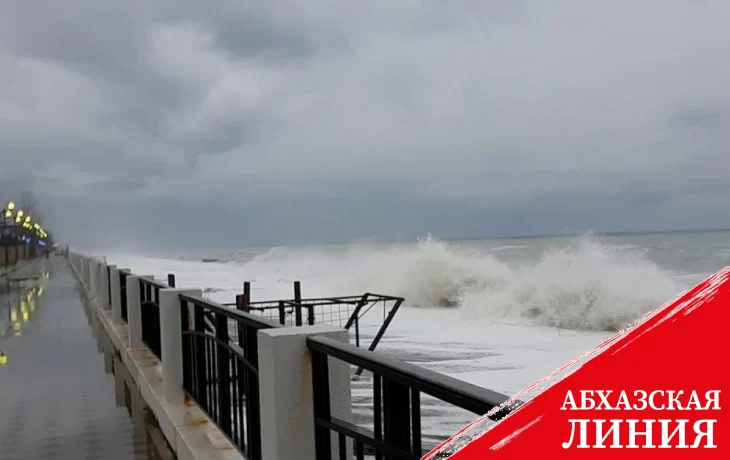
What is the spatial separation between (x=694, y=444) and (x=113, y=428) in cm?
521

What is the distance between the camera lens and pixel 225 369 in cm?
479

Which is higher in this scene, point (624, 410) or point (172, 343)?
point (624, 410)

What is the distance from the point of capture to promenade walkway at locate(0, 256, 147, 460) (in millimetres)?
5566

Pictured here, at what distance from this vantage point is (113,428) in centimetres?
614

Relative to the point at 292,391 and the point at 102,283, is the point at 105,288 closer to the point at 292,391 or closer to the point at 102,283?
the point at 102,283

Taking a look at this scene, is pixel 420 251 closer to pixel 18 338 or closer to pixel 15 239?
pixel 18 338

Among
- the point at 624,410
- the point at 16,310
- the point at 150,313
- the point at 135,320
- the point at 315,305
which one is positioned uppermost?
the point at 624,410

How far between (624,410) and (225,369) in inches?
120

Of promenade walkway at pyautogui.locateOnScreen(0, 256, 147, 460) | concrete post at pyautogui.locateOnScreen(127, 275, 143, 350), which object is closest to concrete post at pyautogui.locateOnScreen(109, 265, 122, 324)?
promenade walkway at pyautogui.locateOnScreen(0, 256, 147, 460)

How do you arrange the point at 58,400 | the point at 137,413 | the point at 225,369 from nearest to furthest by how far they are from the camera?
the point at 225,369
the point at 137,413
the point at 58,400

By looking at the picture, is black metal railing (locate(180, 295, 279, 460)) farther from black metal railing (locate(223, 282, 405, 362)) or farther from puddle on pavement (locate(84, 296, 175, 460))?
black metal railing (locate(223, 282, 405, 362))

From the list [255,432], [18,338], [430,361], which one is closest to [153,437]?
[255,432]

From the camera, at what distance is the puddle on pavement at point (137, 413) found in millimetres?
5414

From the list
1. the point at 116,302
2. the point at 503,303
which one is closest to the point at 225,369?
the point at 116,302
